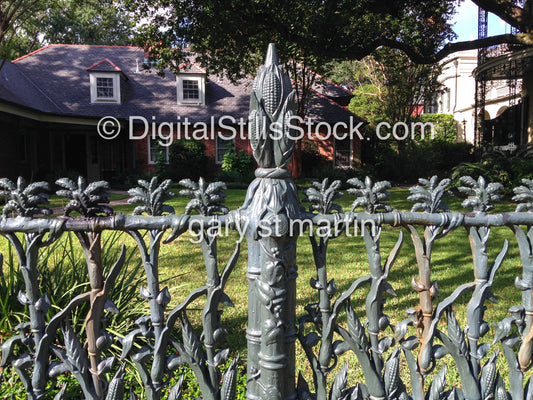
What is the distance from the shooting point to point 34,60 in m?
21.6

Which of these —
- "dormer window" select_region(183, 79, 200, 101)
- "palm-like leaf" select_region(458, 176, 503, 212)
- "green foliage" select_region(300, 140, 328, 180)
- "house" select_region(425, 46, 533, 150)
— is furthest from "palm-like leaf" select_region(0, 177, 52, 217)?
"dormer window" select_region(183, 79, 200, 101)

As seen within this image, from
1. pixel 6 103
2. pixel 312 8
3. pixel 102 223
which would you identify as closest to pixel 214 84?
pixel 6 103

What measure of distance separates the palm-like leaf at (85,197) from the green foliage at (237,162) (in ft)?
61.1

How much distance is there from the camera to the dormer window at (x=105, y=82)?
66.8 feet

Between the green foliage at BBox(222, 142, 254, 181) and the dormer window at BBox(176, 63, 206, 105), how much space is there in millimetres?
3543

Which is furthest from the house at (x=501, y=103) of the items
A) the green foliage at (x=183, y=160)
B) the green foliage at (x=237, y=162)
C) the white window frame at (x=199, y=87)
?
the green foliage at (x=183, y=160)

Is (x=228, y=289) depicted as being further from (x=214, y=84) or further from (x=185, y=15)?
(x=214, y=84)

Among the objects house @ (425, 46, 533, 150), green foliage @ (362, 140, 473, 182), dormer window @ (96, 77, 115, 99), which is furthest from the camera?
green foliage @ (362, 140, 473, 182)

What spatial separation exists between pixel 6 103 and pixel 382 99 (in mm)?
19673

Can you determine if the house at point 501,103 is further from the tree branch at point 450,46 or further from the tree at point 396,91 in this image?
the tree branch at point 450,46

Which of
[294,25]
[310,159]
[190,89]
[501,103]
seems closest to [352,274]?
[294,25]

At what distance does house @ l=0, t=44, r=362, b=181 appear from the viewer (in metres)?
19.1

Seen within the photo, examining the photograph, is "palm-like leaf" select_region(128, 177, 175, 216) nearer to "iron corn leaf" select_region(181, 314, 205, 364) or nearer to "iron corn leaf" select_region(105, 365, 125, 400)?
"iron corn leaf" select_region(181, 314, 205, 364)

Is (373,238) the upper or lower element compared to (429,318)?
upper
